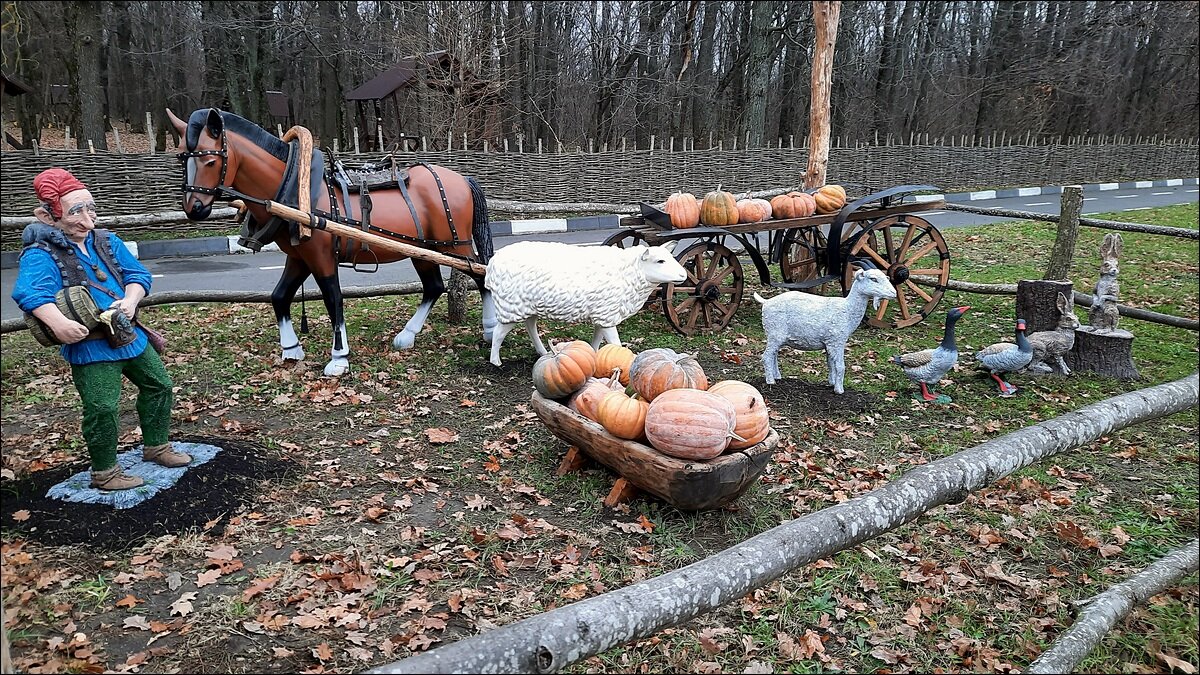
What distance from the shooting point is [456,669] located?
1460mm

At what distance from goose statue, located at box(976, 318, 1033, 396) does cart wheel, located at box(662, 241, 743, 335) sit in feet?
8.65

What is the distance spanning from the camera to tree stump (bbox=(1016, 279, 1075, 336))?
23.2ft

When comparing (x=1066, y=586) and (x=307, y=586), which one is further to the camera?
(x=1066, y=586)

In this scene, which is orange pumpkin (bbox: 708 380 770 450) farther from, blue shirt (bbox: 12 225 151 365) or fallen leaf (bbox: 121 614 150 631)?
blue shirt (bbox: 12 225 151 365)

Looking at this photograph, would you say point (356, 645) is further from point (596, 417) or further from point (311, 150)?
point (311, 150)

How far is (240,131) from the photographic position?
6145mm

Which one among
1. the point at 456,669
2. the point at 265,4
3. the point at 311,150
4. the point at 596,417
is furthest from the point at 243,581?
the point at 265,4

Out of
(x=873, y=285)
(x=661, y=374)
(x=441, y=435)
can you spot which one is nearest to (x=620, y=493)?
(x=661, y=374)

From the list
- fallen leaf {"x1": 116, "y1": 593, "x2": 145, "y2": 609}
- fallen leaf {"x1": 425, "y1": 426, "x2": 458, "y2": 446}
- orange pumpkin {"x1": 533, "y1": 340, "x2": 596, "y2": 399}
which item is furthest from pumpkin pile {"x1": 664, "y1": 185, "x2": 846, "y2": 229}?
fallen leaf {"x1": 116, "y1": 593, "x2": 145, "y2": 609}

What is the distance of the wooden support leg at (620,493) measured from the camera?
4.53 m

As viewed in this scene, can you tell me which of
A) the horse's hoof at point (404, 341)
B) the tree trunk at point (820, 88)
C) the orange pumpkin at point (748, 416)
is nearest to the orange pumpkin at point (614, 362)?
the orange pumpkin at point (748, 416)

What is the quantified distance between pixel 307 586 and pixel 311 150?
163 inches

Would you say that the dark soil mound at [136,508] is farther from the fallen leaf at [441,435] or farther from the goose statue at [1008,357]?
the goose statue at [1008,357]

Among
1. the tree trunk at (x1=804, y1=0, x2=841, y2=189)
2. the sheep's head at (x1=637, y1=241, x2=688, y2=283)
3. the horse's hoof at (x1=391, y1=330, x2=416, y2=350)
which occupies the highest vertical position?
the tree trunk at (x1=804, y1=0, x2=841, y2=189)
